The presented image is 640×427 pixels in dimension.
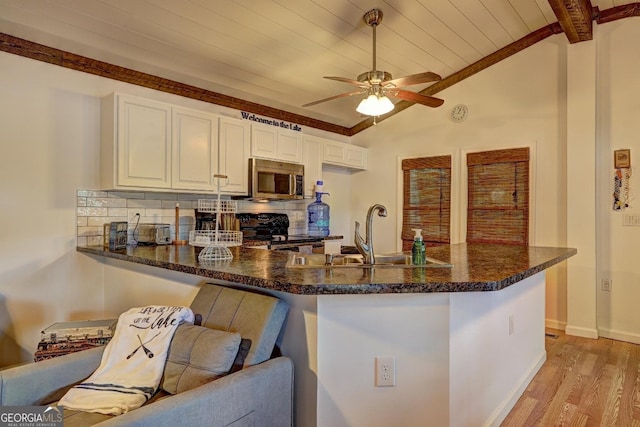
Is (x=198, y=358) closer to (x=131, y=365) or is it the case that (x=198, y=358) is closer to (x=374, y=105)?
(x=131, y=365)

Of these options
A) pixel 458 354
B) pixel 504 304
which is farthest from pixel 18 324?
pixel 504 304

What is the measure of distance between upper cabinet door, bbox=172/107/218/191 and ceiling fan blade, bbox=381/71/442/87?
169 centimetres

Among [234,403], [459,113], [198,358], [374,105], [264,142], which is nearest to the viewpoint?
[234,403]

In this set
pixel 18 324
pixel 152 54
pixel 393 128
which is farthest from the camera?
pixel 393 128

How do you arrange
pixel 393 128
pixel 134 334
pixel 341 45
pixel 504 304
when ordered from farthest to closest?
pixel 393 128
pixel 341 45
pixel 504 304
pixel 134 334

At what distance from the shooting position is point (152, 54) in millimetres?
3213

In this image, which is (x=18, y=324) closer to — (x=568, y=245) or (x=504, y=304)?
(x=504, y=304)

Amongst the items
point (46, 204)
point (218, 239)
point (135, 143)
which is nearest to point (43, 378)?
point (218, 239)

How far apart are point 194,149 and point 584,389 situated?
3522 mm

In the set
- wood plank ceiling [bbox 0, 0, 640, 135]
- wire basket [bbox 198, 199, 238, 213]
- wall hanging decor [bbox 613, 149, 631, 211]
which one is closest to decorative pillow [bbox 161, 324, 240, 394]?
wire basket [bbox 198, 199, 238, 213]

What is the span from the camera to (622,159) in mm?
3537

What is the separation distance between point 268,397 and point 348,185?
4302mm

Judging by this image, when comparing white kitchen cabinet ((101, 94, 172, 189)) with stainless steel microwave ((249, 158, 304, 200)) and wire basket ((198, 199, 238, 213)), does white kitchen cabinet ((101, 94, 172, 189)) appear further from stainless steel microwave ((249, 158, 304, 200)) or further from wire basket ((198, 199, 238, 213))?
stainless steel microwave ((249, 158, 304, 200))

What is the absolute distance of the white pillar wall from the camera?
3594 mm
